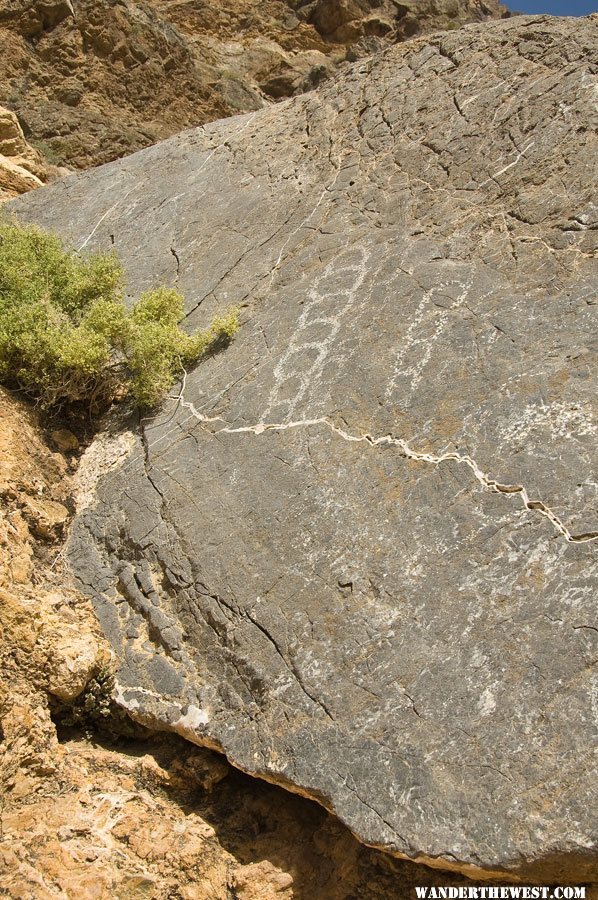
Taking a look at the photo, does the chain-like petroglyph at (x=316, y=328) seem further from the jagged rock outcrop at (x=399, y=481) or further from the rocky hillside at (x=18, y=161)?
the rocky hillside at (x=18, y=161)

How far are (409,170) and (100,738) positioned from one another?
10.6 ft

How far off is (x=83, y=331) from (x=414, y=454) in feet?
6.05

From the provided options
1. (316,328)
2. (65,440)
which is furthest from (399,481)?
(65,440)

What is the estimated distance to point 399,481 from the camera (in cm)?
296

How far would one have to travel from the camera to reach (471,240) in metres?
3.60

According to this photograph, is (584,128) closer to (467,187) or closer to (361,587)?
(467,187)

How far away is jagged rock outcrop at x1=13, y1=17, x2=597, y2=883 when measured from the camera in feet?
7.54

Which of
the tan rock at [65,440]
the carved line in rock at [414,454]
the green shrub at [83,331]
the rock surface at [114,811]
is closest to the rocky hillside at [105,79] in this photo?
the green shrub at [83,331]

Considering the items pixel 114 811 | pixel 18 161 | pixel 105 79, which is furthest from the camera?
pixel 105 79

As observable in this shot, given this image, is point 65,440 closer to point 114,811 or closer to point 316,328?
point 316,328

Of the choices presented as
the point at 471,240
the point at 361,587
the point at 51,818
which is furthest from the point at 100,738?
the point at 471,240

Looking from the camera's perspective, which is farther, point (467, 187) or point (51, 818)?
point (467, 187)

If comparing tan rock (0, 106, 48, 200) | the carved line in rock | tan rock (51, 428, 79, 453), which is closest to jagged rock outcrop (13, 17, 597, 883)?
the carved line in rock

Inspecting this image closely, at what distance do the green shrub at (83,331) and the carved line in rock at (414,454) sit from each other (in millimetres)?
230
